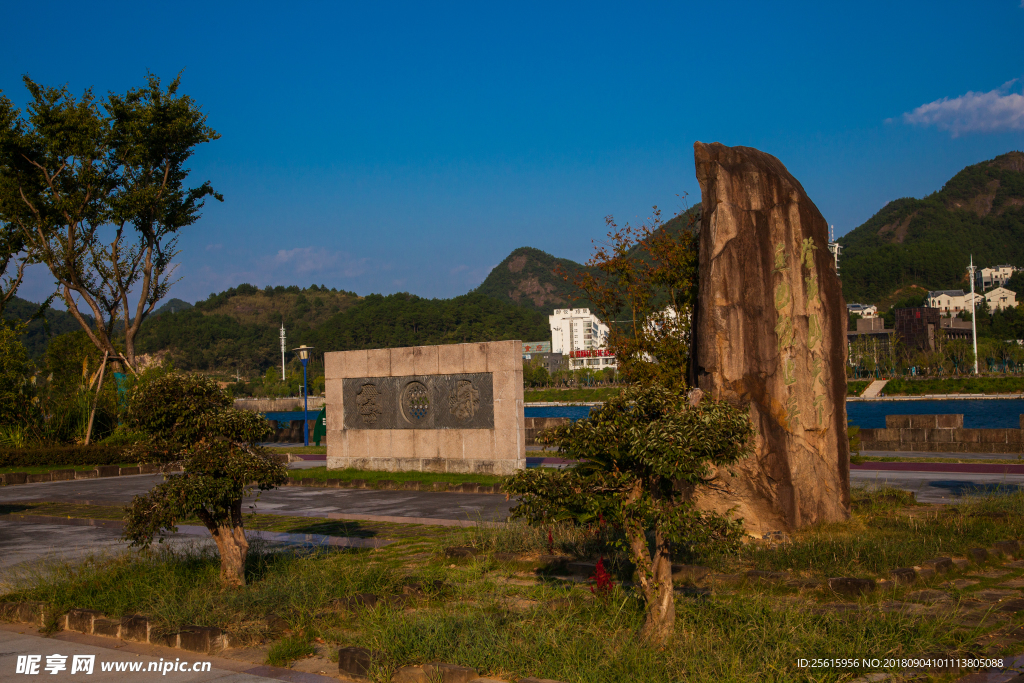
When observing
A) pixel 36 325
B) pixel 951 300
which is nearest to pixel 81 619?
pixel 951 300

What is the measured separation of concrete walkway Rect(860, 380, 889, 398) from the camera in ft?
277

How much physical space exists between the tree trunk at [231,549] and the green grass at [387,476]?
8.75 metres

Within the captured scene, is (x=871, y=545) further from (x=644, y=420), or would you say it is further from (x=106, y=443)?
(x=106, y=443)

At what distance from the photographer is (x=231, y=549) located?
7.41 meters

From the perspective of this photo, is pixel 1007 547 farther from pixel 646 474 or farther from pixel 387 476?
pixel 387 476

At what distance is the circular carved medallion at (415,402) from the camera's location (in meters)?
18.2

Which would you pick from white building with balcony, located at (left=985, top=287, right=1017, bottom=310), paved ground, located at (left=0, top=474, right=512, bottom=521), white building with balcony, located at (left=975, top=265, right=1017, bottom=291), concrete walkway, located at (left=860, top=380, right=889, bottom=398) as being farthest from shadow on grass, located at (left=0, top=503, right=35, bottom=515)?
white building with balcony, located at (left=975, top=265, right=1017, bottom=291)

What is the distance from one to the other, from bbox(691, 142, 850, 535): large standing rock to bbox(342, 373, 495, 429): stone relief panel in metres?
8.03

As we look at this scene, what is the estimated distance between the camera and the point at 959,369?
3565 inches

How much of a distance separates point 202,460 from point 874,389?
89.3 metres

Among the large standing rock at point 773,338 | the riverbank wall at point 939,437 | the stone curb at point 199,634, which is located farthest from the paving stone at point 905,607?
the riverbank wall at point 939,437

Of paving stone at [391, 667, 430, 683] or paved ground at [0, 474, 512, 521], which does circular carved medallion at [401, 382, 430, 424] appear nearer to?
paved ground at [0, 474, 512, 521]

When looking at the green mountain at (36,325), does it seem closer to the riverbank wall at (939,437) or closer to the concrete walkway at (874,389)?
the concrete walkway at (874,389)

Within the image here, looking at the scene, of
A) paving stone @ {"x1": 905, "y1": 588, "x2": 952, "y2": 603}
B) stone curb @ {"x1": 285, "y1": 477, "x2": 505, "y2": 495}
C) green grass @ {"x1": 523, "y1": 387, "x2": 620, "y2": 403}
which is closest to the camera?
paving stone @ {"x1": 905, "y1": 588, "x2": 952, "y2": 603}
